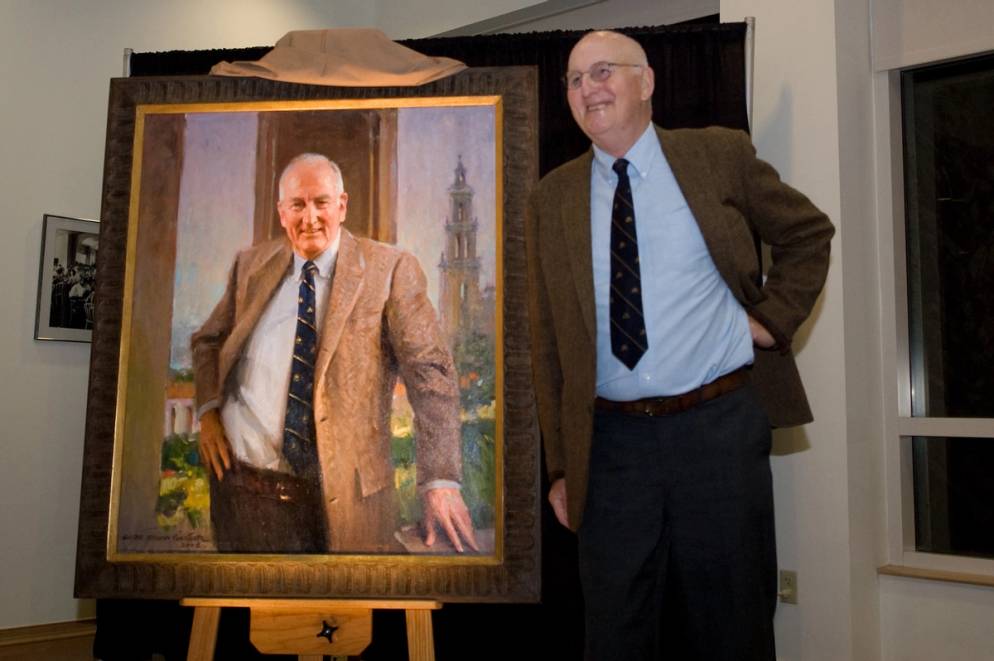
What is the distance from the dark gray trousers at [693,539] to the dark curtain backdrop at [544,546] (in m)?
1.60

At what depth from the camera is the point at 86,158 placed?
457 centimetres

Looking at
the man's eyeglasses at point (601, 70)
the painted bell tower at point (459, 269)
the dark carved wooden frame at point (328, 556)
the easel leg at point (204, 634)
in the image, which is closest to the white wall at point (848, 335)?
the dark carved wooden frame at point (328, 556)

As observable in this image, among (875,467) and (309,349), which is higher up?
(309,349)

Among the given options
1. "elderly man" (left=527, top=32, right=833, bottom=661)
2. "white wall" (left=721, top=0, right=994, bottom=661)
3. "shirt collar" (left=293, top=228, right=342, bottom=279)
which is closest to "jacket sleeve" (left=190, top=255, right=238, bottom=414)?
"shirt collar" (left=293, top=228, right=342, bottom=279)

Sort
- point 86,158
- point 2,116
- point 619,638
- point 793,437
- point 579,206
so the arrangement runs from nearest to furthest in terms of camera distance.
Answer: point 619,638
point 579,206
point 793,437
point 2,116
point 86,158

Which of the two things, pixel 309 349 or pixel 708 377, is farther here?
pixel 309 349

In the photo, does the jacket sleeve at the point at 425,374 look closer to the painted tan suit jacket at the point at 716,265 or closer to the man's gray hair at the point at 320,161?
the man's gray hair at the point at 320,161

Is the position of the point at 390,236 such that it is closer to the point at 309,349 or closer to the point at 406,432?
the point at 309,349

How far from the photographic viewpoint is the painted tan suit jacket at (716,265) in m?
1.91

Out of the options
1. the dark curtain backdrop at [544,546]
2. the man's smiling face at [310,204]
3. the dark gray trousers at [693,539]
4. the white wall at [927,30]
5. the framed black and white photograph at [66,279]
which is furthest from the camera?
the framed black and white photograph at [66,279]

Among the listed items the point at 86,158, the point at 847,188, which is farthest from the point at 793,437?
the point at 86,158

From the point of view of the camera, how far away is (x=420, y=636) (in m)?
2.57

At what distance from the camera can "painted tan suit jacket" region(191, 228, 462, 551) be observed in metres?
2.76

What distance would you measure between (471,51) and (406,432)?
162 centimetres
